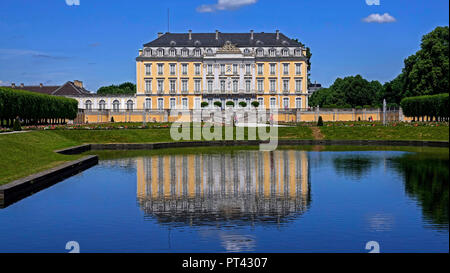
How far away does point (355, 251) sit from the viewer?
29.5 ft

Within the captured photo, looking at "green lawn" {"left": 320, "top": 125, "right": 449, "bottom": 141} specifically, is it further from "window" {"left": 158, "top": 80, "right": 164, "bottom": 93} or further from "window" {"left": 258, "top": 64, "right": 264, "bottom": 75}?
"window" {"left": 158, "top": 80, "right": 164, "bottom": 93}

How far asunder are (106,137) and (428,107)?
33.1m

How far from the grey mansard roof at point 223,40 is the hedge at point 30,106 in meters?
22.7

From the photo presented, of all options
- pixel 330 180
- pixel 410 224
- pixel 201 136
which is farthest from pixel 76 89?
pixel 410 224

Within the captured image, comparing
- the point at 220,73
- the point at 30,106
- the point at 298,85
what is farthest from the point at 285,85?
the point at 30,106

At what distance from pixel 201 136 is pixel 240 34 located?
4670cm

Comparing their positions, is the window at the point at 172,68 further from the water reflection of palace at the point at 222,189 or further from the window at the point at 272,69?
the water reflection of palace at the point at 222,189

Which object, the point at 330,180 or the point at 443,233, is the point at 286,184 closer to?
the point at 330,180

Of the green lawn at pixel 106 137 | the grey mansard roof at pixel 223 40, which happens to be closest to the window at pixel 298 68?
the grey mansard roof at pixel 223 40

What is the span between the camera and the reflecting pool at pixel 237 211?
9.58 metres

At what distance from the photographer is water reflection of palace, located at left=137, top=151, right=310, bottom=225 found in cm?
1195

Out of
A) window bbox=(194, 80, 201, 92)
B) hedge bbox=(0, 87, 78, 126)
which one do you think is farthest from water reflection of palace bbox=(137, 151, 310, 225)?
window bbox=(194, 80, 201, 92)

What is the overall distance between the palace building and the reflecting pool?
61.0 metres
